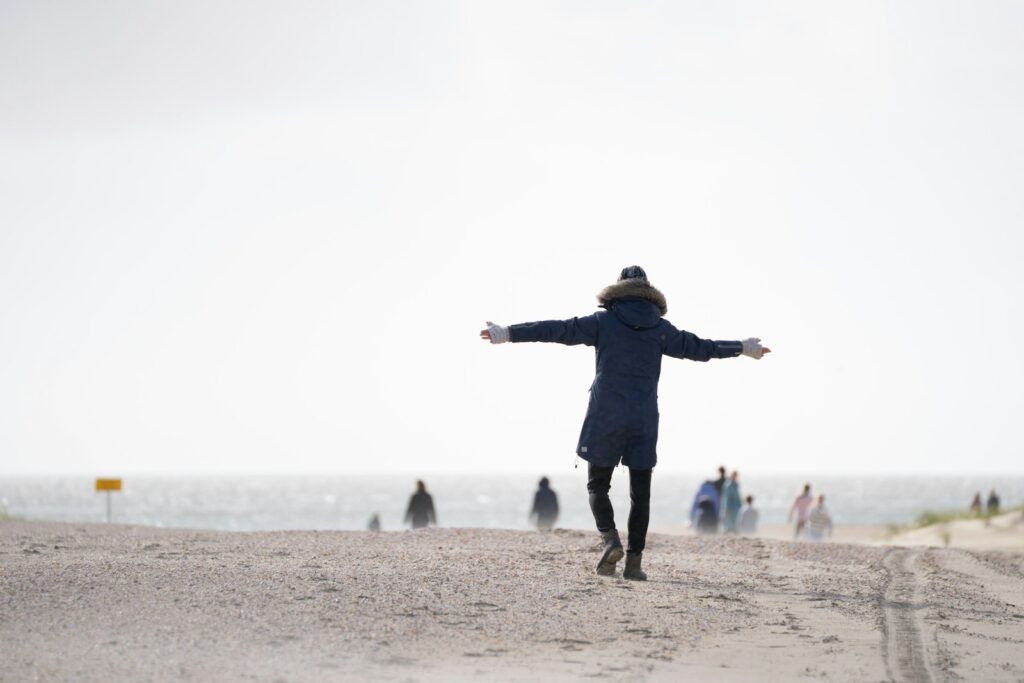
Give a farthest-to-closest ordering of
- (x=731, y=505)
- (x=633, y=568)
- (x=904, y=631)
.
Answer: (x=731, y=505)
(x=633, y=568)
(x=904, y=631)

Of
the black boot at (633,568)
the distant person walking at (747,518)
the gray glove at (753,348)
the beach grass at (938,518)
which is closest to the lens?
the black boot at (633,568)

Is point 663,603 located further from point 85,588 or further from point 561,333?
point 85,588

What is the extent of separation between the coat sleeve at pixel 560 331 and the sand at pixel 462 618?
5.55 feet

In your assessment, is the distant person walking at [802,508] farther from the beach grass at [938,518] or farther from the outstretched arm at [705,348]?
the outstretched arm at [705,348]

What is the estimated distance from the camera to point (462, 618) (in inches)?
287

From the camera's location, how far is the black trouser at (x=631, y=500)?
9.09m

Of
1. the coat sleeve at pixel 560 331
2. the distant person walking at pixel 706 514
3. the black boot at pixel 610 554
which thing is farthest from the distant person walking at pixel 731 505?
the coat sleeve at pixel 560 331

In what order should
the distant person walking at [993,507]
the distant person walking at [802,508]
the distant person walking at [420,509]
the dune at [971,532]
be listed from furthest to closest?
the distant person walking at [993,507] < the distant person walking at [802,508] < the dune at [971,532] < the distant person walking at [420,509]

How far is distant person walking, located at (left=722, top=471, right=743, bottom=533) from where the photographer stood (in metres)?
25.7

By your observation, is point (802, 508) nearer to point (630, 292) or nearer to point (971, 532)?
point (971, 532)

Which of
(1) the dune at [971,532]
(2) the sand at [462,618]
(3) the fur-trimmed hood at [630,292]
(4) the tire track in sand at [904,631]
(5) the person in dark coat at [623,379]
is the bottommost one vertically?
(1) the dune at [971,532]

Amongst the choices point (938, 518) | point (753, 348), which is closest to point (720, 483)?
point (938, 518)

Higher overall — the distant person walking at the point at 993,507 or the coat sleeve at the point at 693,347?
the coat sleeve at the point at 693,347

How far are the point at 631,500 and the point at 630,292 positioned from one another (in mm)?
1518
